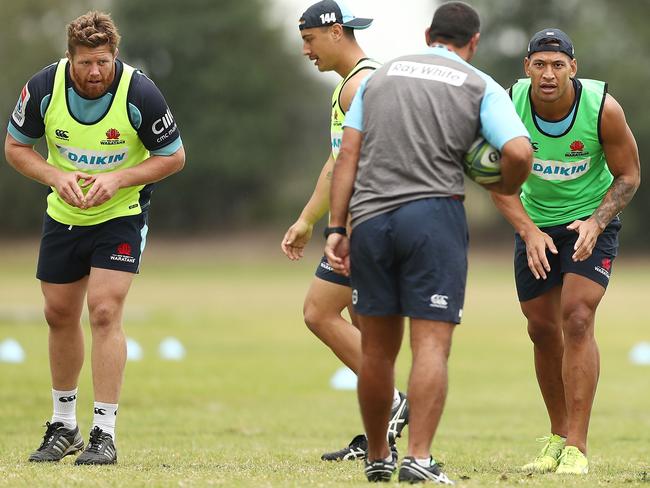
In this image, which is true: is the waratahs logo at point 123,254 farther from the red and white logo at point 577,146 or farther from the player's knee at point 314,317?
the red and white logo at point 577,146

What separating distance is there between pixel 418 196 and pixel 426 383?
96 cm

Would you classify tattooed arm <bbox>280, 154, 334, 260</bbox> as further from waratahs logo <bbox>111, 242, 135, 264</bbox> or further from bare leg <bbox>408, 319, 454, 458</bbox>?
bare leg <bbox>408, 319, 454, 458</bbox>

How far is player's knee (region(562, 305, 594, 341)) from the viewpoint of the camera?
7602mm

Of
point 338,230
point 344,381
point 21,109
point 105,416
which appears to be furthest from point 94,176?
point 344,381

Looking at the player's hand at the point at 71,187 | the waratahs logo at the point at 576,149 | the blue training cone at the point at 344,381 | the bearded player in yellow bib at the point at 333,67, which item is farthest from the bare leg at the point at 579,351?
the blue training cone at the point at 344,381

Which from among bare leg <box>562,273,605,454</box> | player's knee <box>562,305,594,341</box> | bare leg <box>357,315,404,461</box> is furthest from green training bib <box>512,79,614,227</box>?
bare leg <box>357,315,404,461</box>

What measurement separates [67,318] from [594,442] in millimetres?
5053

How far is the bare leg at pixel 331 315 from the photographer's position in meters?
8.09

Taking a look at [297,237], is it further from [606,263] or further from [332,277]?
[606,263]

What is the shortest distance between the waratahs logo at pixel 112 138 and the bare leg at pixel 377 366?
235cm

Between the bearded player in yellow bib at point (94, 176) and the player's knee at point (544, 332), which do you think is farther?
the player's knee at point (544, 332)

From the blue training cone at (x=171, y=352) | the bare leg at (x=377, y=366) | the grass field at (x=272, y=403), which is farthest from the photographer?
the blue training cone at (x=171, y=352)

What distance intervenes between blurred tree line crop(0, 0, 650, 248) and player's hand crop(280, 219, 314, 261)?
57.0 m

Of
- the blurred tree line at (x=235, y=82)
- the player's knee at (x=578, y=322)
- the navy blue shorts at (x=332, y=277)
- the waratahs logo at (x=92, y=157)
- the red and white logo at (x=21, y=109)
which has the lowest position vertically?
the player's knee at (x=578, y=322)
